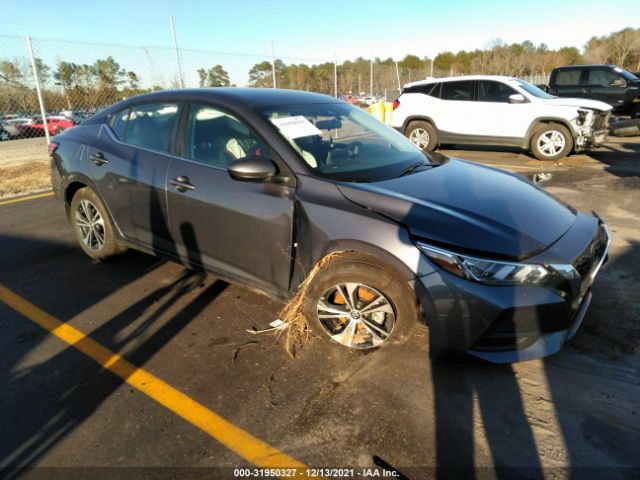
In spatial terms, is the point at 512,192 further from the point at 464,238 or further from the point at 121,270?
the point at 121,270

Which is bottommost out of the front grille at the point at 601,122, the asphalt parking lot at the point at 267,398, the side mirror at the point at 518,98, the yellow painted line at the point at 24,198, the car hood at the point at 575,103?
the asphalt parking lot at the point at 267,398

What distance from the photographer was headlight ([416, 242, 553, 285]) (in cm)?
236

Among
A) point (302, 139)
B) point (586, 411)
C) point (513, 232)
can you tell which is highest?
point (302, 139)

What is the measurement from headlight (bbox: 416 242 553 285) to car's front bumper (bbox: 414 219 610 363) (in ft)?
0.10

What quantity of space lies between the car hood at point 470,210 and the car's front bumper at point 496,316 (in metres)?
0.21

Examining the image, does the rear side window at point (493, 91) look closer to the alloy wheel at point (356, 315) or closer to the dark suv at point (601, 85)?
the dark suv at point (601, 85)

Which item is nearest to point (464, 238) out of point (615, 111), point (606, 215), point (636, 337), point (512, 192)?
point (512, 192)

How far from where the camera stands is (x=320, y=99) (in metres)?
3.87

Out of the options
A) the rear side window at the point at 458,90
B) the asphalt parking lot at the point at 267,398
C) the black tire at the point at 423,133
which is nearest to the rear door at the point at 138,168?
the asphalt parking lot at the point at 267,398

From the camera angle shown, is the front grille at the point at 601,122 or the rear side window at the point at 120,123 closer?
the rear side window at the point at 120,123

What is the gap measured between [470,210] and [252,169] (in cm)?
136

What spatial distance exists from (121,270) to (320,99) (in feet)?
8.10

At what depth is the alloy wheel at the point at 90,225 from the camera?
423 centimetres

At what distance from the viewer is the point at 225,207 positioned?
3100mm
